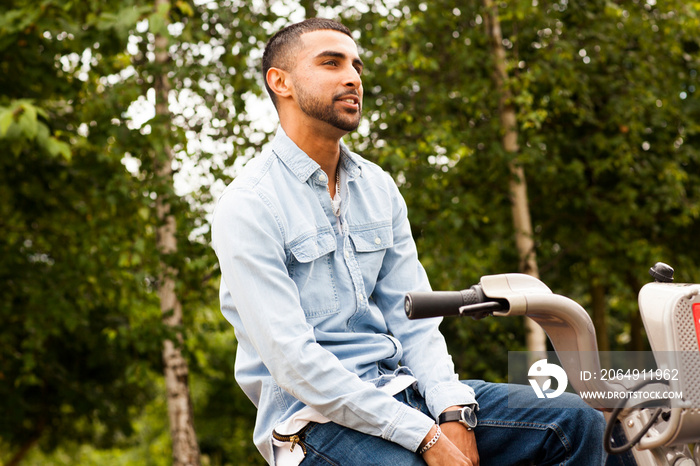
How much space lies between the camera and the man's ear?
2107 millimetres

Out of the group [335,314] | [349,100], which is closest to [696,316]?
[335,314]

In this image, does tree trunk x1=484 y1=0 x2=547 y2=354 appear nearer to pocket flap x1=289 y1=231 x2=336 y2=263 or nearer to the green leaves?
the green leaves

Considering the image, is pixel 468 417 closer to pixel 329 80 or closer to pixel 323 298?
pixel 323 298

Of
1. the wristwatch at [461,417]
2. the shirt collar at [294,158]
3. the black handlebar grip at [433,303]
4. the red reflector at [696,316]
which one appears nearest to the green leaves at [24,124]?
the shirt collar at [294,158]

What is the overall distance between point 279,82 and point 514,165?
14.5 feet

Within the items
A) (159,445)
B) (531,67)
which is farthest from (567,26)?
(159,445)

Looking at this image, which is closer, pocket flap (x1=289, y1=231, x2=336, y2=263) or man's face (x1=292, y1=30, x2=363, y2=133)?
pocket flap (x1=289, y1=231, x2=336, y2=263)

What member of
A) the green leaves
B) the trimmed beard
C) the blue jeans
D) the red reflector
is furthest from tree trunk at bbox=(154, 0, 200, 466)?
the red reflector

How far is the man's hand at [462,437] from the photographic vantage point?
1725mm

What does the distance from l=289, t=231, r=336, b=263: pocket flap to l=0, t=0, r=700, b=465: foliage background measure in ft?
7.92

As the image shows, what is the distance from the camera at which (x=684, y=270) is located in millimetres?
8117

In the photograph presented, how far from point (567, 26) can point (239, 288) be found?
609 cm

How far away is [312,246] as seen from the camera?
1.86 metres

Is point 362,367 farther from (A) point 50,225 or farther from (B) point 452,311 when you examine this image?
(A) point 50,225
